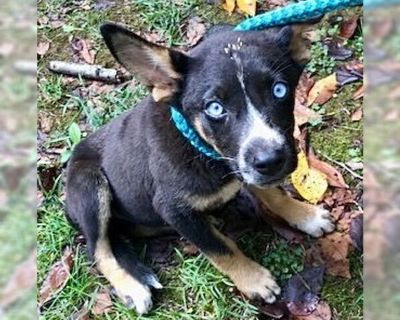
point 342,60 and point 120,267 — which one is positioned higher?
point 342,60

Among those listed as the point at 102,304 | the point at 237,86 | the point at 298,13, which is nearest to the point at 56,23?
the point at 102,304

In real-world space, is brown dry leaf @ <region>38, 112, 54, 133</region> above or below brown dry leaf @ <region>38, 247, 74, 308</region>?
above

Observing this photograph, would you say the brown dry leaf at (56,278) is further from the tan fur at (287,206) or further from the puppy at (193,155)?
the tan fur at (287,206)

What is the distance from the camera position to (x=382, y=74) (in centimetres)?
99

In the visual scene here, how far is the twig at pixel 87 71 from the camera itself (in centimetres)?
479

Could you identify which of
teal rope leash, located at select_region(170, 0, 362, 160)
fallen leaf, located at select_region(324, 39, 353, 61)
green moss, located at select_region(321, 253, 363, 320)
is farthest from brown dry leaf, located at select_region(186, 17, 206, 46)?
green moss, located at select_region(321, 253, 363, 320)

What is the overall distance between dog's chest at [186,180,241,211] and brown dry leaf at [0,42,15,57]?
240 cm

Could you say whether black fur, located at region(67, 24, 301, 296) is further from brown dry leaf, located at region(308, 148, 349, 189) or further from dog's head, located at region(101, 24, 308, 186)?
brown dry leaf, located at region(308, 148, 349, 189)

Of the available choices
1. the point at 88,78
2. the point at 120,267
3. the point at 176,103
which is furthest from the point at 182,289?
the point at 88,78

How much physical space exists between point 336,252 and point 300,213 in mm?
275

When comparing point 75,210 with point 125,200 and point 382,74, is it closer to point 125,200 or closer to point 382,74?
point 125,200

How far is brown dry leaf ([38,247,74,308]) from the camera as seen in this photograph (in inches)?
155

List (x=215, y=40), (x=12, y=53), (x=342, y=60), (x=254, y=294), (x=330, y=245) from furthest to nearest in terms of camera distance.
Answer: (x=342, y=60), (x=330, y=245), (x=254, y=294), (x=215, y=40), (x=12, y=53)

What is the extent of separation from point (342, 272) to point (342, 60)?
4.95 feet
